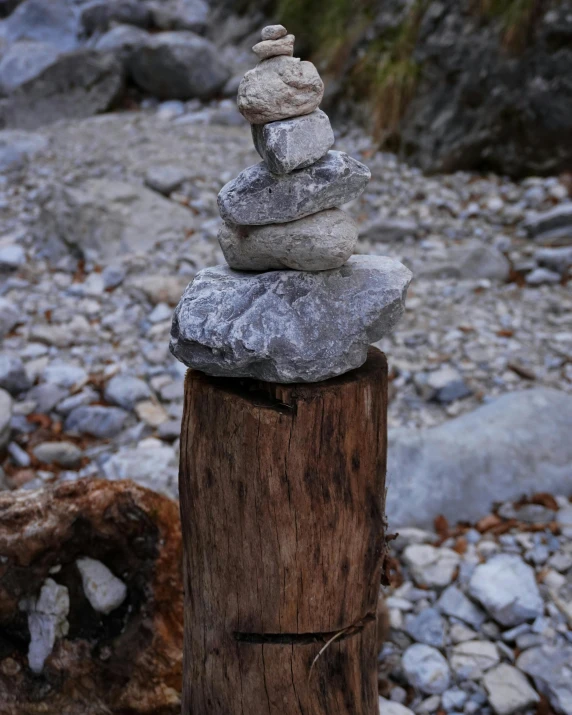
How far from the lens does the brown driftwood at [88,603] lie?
2605mm

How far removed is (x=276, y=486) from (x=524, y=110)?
21.0ft

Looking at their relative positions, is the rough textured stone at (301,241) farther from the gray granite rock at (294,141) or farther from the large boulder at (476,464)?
the large boulder at (476,464)

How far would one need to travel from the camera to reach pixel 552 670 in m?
2.95

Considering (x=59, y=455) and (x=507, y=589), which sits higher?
(x=507, y=589)

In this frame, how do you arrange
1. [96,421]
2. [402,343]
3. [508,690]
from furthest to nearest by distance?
[402,343] < [96,421] < [508,690]

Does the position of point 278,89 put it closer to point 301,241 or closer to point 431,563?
point 301,241

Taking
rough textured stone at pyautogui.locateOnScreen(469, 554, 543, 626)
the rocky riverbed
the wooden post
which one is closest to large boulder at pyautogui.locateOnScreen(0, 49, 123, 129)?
the rocky riverbed

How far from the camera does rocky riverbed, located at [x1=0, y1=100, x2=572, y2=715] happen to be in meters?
3.25

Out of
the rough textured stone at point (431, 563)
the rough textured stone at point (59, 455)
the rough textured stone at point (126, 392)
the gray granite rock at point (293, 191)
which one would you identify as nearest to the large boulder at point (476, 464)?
the rough textured stone at point (431, 563)

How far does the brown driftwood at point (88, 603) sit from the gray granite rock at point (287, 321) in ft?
3.28

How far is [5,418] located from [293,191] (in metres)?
2.84

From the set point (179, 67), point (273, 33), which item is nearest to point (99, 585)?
point (273, 33)

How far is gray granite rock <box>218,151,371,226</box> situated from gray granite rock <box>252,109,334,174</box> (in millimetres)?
34

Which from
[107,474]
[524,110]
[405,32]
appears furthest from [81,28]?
[107,474]
